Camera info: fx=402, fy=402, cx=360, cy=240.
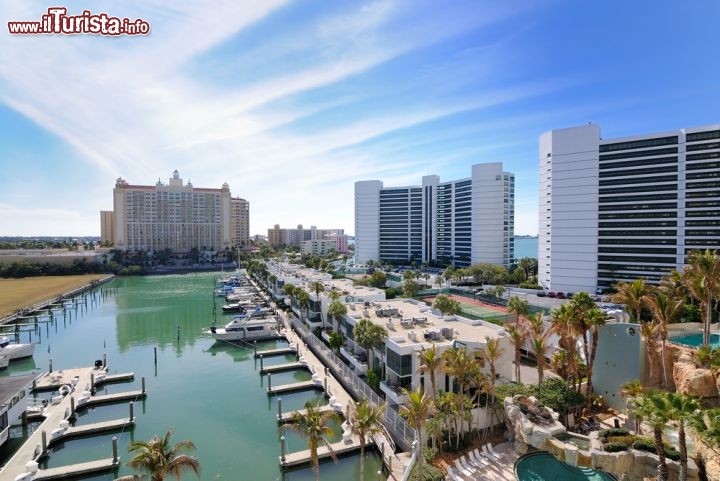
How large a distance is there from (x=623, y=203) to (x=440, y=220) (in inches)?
2698

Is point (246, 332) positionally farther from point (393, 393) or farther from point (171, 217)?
point (171, 217)

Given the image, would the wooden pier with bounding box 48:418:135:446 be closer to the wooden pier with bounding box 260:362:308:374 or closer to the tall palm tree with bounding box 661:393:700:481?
the wooden pier with bounding box 260:362:308:374

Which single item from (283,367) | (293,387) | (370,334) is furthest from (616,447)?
(283,367)

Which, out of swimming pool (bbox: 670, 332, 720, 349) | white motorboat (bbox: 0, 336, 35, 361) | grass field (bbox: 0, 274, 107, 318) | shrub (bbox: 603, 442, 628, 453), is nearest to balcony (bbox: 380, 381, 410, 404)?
shrub (bbox: 603, 442, 628, 453)

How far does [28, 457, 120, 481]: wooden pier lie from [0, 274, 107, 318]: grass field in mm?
58416

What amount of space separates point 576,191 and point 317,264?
235ft

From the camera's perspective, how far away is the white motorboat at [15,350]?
4547cm

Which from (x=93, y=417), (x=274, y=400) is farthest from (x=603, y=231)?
(x=93, y=417)

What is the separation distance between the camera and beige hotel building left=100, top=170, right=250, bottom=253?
16988 centimetres

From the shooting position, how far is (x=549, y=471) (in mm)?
18672

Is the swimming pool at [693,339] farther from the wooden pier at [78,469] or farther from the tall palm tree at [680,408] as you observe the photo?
the wooden pier at [78,469]

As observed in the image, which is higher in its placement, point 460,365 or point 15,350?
point 460,365

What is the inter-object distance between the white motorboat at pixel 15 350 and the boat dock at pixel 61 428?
11.4 m

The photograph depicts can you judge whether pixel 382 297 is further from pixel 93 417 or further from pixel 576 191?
pixel 576 191
